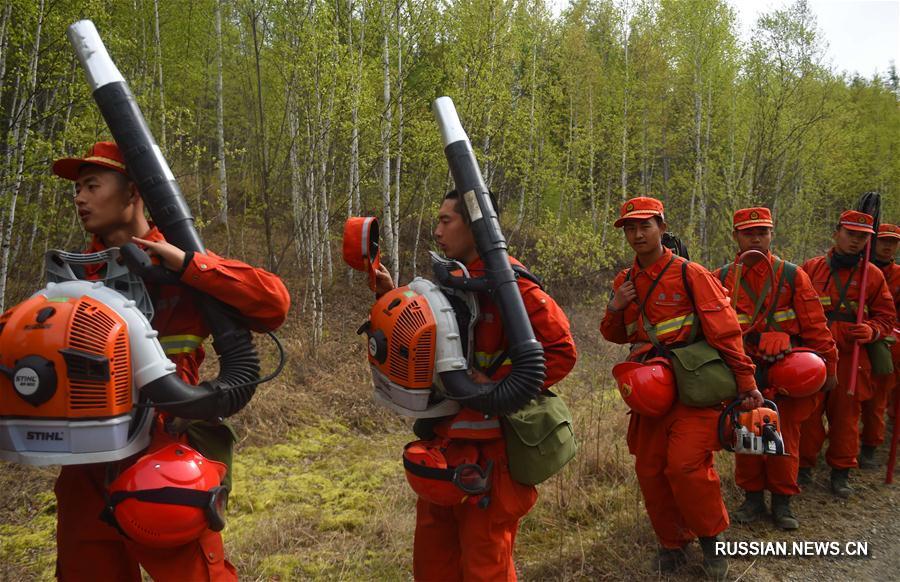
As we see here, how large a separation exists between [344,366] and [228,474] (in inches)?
272

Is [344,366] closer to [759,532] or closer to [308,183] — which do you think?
[308,183]

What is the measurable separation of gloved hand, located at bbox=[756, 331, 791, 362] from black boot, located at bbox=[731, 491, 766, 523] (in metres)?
1.09

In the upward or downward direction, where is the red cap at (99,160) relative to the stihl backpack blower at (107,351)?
upward

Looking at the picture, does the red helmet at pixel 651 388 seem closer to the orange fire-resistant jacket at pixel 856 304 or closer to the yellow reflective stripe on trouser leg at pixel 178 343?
the yellow reflective stripe on trouser leg at pixel 178 343

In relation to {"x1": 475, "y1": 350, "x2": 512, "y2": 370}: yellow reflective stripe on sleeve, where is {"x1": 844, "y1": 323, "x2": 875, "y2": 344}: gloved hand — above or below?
below

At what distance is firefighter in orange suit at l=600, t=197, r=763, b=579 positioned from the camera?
3.22 metres

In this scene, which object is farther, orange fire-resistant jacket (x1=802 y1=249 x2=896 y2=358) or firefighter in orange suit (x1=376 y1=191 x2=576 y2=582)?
→ orange fire-resistant jacket (x1=802 y1=249 x2=896 y2=358)

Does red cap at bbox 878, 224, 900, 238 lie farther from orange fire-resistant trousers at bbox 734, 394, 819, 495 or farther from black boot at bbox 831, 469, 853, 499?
orange fire-resistant trousers at bbox 734, 394, 819, 495

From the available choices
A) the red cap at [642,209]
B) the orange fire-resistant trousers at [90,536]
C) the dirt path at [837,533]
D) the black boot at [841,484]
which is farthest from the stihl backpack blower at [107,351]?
the black boot at [841,484]

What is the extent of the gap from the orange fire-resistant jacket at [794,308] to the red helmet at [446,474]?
121 inches

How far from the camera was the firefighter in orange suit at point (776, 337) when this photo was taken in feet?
13.8

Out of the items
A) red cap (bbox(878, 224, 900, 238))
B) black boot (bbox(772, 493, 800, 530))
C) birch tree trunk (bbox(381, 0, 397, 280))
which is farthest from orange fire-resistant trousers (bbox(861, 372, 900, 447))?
birch tree trunk (bbox(381, 0, 397, 280))

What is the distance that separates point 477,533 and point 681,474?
147 cm

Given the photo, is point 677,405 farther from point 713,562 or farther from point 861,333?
point 861,333
